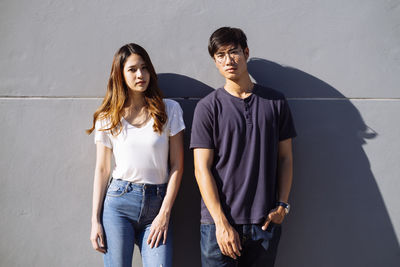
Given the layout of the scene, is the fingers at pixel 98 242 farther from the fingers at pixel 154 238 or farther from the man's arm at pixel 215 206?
the man's arm at pixel 215 206

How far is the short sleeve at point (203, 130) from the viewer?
6.72 feet

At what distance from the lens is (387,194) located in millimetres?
2611

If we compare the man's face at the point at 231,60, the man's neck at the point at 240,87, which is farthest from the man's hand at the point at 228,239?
the man's face at the point at 231,60

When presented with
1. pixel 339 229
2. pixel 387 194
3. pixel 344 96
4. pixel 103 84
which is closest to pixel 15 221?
pixel 103 84

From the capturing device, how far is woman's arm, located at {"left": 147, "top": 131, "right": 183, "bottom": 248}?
205cm

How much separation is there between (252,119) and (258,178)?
41cm

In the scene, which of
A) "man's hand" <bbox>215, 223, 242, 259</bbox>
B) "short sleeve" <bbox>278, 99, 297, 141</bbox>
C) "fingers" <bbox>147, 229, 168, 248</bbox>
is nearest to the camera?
"man's hand" <bbox>215, 223, 242, 259</bbox>

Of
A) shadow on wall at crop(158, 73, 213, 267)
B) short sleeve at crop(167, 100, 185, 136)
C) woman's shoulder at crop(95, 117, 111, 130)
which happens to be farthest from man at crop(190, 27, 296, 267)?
woman's shoulder at crop(95, 117, 111, 130)

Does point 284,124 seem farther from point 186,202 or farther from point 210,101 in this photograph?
point 186,202

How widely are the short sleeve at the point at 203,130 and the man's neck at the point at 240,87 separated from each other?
0.24 m

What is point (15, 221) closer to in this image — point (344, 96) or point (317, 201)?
point (317, 201)

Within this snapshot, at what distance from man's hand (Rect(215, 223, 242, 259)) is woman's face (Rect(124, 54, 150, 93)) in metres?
1.12

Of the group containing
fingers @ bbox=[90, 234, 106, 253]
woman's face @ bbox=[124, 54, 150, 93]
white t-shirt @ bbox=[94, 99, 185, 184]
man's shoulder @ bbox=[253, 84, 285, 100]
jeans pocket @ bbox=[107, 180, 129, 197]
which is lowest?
fingers @ bbox=[90, 234, 106, 253]

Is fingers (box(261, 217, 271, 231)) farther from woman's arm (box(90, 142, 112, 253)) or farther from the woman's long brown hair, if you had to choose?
woman's arm (box(90, 142, 112, 253))
